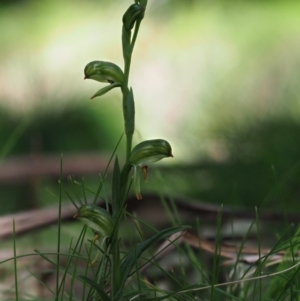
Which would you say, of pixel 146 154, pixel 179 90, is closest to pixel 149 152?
pixel 146 154

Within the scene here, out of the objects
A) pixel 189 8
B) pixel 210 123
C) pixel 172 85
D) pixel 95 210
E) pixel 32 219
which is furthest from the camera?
pixel 189 8

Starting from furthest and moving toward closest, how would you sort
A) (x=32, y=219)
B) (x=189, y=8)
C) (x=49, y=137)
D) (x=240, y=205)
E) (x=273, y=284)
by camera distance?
(x=189, y=8) < (x=49, y=137) < (x=240, y=205) < (x=32, y=219) < (x=273, y=284)

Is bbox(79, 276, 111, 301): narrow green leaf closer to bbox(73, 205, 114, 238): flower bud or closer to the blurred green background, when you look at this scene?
bbox(73, 205, 114, 238): flower bud

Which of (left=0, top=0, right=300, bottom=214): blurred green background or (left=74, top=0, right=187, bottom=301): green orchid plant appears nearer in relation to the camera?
(left=74, top=0, right=187, bottom=301): green orchid plant

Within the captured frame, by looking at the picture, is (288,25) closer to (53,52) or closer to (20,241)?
(53,52)

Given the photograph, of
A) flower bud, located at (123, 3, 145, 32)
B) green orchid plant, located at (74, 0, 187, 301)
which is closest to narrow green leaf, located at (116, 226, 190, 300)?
green orchid plant, located at (74, 0, 187, 301)

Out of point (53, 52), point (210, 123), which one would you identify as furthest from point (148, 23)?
point (210, 123)
